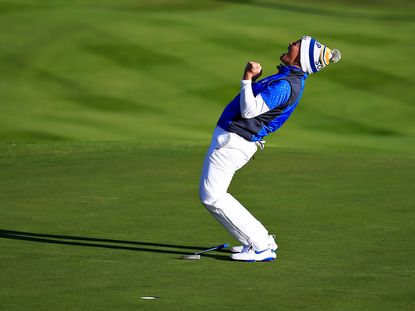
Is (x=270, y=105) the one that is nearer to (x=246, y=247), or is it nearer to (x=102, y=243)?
(x=246, y=247)

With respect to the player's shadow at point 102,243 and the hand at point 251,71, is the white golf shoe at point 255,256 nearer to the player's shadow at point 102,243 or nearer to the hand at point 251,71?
the player's shadow at point 102,243

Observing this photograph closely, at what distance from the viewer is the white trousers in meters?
9.09

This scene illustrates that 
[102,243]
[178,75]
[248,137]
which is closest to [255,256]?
[248,137]

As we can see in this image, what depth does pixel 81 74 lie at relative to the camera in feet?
81.5

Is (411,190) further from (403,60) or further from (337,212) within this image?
(403,60)

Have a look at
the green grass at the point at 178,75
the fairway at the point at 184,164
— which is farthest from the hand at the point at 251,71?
the green grass at the point at 178,75

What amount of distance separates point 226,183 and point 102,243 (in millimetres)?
1507

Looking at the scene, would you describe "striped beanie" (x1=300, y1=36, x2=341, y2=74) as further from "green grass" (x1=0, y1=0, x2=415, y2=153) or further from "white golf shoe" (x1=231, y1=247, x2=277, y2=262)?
"green grass" (x1=0, y1=0, x2=415, y2=153)

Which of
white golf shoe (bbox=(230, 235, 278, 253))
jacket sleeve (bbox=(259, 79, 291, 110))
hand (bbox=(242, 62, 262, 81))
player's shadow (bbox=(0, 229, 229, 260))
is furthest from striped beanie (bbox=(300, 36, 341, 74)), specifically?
player's shadow (bbox=(0, 229, 229, 260))

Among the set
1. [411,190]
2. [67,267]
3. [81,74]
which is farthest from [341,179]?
[81,74]

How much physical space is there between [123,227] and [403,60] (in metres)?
16.3

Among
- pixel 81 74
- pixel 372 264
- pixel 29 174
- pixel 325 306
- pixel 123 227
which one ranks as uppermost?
pixel 81 74

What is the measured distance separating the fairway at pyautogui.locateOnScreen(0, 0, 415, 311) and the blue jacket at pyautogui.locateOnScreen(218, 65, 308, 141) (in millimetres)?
1150

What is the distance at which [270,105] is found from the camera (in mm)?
8906
